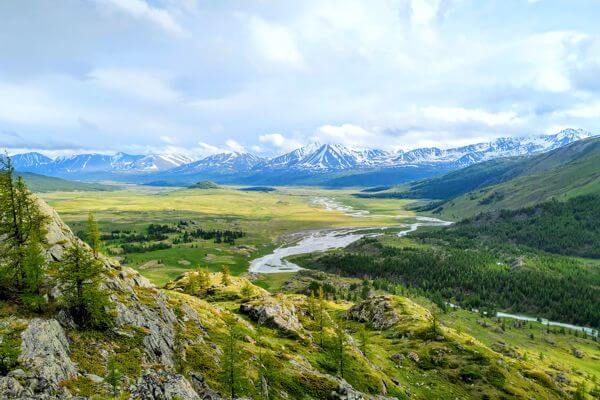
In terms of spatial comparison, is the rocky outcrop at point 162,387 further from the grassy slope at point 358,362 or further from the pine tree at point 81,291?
the pine tree at point 81,291

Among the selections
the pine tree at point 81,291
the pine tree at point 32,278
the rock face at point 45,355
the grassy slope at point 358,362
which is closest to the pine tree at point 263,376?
the grassy slope at point 358,362

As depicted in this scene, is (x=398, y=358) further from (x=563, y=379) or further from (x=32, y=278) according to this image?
(x=32, y=278)

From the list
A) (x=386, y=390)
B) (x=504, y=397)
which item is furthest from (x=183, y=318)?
(x=504, y=397)

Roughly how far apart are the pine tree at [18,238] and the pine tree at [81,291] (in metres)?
3.00

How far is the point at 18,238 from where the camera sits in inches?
1786

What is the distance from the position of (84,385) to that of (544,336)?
6596 inches

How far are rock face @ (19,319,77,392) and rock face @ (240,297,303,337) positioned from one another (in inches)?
1670

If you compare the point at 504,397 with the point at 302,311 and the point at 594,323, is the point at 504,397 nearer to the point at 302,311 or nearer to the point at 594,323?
the point at 302,311

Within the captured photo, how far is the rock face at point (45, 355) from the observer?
108ft

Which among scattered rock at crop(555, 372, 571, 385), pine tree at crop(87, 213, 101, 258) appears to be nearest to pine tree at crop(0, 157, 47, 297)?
pine tree at crop(87, 213, 101, 258)

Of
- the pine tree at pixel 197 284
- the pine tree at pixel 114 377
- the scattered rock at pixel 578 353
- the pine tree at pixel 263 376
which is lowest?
the scattered rock at pixel 578 353

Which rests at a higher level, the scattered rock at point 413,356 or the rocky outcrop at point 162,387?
the rocky outcrop at point 162,387

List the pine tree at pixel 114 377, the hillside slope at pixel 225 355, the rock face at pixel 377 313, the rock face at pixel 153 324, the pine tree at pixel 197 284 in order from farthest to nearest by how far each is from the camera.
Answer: the rock face at pixel 377 313
the pine tree at pixel 197 284
the rock face at pixel 153 324
the hillside slope at pixel 225 355
the pine tree at pixel 114 377

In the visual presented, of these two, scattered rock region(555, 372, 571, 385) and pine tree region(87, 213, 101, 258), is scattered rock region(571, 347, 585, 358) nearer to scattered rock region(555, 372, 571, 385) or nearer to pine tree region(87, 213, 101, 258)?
scattered rock region(555, 372, 571, 385)
